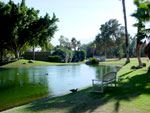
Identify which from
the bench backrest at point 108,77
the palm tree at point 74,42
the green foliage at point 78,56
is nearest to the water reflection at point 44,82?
the bench backrest at point 108,77

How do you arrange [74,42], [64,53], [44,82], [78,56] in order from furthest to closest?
[74,42]
[78,56]
[64,53]
[44,82]

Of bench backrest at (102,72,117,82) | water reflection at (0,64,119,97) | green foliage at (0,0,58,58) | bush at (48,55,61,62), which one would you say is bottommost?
water reflection at (0,64,119,97)

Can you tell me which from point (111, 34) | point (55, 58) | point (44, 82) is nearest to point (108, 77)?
point (44, 82)

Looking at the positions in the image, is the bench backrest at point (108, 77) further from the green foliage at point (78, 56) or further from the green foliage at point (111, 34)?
the green foliage at point (111, 34)

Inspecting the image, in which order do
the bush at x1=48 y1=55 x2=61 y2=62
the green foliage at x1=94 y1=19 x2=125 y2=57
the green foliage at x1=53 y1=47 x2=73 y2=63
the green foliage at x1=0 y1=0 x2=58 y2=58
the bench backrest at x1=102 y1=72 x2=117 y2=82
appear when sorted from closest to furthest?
the bench backrest at x1=102 y1=72 x2=117 y2=82 → the green foliage at x1=0 y1=0 x2=58 y2=58 → the bush at x1=48 y1=55 x2=61 y2=62 → the green foliage at x1=53 y1=47 x2=73 y2=63 → the green foliage at x1=94 y1=19 x2=125 y2=57

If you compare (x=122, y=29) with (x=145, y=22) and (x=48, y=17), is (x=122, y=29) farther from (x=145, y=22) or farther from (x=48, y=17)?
(x=145, y=22)

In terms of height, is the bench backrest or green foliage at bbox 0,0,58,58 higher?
green foliage at bbox 0,0,58,58

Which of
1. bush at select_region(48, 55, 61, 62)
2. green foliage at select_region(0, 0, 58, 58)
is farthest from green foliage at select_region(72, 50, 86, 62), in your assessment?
green foliage at select_region(0, 0, 58, 58)

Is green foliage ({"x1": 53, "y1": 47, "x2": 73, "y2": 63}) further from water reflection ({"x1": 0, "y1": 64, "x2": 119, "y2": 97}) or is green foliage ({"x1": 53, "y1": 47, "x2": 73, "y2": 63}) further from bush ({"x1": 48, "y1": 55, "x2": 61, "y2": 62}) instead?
water reflection ({"x1": 0, "y1": 64, "x2": 119, "y2": 97})

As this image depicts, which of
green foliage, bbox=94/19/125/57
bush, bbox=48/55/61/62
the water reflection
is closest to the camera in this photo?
the water reflection

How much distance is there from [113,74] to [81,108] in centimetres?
324

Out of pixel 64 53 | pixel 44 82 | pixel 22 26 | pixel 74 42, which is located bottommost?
pixel 44 82

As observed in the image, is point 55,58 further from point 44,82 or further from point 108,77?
point 108,77

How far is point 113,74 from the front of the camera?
8.27 metres
